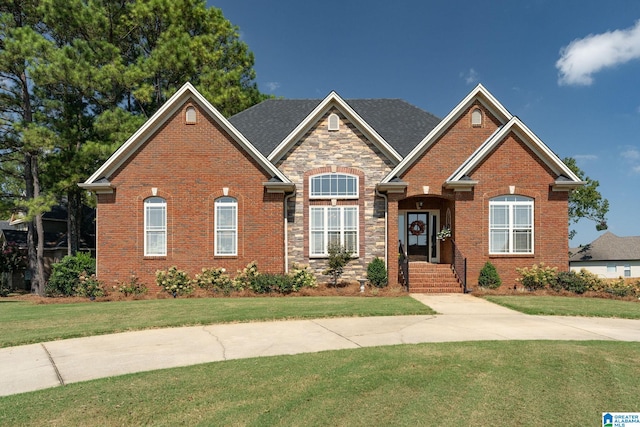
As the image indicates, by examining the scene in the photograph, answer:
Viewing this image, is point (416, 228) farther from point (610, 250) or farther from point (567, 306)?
point (610, 250)

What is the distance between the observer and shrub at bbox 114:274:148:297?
1493 centimetres

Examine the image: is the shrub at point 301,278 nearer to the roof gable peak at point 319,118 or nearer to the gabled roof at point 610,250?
the roof gable peak at point 319,118

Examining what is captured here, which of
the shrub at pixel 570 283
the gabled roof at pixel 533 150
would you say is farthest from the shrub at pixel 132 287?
the shrub at pixel 570 283

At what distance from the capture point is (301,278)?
15.1 m

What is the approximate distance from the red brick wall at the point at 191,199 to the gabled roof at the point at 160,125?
0.21 metres

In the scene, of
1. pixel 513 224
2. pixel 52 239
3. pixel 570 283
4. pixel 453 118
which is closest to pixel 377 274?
pixel 513 224

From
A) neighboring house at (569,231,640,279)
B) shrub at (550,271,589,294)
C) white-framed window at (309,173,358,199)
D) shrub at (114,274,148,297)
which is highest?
white-framed window at (309,173,358,199)

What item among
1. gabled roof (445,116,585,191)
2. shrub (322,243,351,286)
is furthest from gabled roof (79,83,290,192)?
gabled roof (445,116,585,191)

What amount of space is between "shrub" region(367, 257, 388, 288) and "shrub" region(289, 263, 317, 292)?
231cm

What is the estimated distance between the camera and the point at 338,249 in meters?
15.6

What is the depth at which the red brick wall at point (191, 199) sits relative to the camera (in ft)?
50.5

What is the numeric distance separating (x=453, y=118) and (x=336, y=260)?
7940mm

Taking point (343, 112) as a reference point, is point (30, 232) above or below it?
below

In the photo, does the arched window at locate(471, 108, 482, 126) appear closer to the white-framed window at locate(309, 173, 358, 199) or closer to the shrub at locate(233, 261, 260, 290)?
the white-framed window at locate(309, 173, 358, 199)
